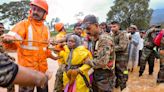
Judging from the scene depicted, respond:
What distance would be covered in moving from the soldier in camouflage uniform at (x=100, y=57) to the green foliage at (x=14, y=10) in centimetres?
7203

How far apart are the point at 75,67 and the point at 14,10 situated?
77452 millimetres

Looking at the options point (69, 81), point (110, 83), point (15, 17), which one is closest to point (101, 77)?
point (110, 83)

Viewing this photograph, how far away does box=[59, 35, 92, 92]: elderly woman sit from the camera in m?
5.68

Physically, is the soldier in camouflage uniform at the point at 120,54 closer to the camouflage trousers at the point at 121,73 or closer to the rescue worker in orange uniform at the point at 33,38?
the camouflage trousers at the point at 121,73

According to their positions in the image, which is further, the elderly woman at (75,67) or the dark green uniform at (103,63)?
the elderly woman at (75,67)

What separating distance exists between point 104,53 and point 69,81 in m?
1.00

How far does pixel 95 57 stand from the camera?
5.46 meters

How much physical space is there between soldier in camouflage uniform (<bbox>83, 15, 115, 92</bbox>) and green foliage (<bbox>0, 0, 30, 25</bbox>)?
72.0 m

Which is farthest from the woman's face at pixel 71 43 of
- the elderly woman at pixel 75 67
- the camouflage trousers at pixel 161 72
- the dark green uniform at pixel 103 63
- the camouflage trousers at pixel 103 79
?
the camouflage trousers at pixel 161 72

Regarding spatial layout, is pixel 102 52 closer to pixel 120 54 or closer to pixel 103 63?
pixel 103 63

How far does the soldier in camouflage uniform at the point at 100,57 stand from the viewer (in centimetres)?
528

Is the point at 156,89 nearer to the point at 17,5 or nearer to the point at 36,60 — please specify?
the point at 36,60

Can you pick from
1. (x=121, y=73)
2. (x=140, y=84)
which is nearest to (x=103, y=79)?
(x=121, y=73)

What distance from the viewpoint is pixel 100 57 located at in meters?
5.26
